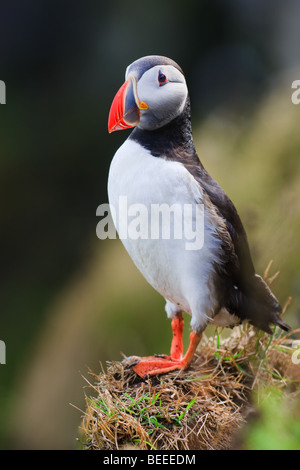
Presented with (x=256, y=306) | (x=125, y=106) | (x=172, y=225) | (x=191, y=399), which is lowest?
(x=191, y=399)

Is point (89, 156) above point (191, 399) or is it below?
above

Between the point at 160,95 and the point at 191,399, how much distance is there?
751 mm

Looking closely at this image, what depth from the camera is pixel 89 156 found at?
11.2 ft

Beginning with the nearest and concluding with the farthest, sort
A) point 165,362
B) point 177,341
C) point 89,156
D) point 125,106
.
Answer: point 125,106 < point 165,362 < point 177,341 < point 89,156

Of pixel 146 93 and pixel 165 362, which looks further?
pixel 165 362

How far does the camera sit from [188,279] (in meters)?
1.38

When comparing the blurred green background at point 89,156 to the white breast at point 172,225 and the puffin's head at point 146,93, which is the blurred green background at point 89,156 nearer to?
the white breast at point 172,225

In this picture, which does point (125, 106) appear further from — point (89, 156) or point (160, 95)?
point (89, 156)

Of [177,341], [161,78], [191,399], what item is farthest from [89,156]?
[191,399]

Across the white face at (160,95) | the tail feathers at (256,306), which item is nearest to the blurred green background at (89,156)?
the tail feathers at (256,306)

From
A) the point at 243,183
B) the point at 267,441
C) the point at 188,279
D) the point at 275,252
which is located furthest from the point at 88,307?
the point at 267,441

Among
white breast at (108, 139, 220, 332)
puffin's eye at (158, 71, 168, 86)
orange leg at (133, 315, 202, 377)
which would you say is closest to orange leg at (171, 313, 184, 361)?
orange leg at (133, 315, 202, 377)

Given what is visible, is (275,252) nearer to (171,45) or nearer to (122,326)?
(122,326)

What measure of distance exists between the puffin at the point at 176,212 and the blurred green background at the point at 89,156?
→ 0.53m
